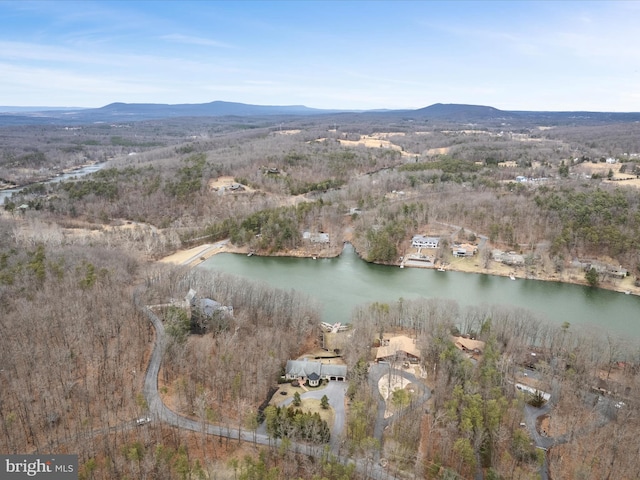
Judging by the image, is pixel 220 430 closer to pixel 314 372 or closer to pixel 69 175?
pixel 314 372

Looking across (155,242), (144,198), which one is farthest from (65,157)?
(155,242)

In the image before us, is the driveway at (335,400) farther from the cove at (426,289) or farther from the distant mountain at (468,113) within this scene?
the distant mountain at (468,113)

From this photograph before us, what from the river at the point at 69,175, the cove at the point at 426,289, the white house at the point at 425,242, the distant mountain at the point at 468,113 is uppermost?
the distant mountain at the point at 468,113

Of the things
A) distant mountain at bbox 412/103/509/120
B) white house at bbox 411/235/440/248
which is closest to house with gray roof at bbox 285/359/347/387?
white house at bbox 411/235/440/248

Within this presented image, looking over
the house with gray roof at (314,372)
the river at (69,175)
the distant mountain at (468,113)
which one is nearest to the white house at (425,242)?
the house with gray roof at (314,372)

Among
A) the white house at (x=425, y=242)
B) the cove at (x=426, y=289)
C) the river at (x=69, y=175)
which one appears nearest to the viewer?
the cove at (x=426, y=289)

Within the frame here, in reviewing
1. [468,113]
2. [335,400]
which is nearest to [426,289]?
[335,400]

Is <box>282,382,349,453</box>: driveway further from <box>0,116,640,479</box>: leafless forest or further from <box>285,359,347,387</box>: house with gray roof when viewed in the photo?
<box>0,116,640,479</box>: leafless forest
